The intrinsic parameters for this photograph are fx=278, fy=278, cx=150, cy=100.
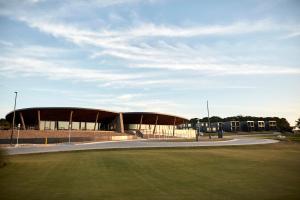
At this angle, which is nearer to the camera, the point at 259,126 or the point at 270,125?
the point at 259,126

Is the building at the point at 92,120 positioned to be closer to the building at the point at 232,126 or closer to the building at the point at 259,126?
the building at the point at 232,126

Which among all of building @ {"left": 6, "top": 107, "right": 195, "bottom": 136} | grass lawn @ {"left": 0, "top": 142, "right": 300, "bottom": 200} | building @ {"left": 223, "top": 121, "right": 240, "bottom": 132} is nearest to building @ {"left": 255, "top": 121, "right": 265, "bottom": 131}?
building @ {"left": 223, "top": 121, "right": 240, "bottom": 132}

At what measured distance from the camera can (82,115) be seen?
7225 cm

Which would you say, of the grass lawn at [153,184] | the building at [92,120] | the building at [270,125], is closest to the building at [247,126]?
the building at [270,125]

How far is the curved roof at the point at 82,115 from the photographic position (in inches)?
2621

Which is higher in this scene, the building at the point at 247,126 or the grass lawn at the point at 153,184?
the building at the point at 247,126

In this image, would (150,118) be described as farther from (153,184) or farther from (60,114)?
(153,184)

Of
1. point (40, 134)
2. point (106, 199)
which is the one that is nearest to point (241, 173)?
point (106, 199)

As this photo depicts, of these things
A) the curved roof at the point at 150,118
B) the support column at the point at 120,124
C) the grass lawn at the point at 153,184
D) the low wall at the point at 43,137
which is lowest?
the grass lawn at the point at 153,184

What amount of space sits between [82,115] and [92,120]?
22.5 feet

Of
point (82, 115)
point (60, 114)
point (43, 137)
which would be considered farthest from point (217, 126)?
point (43, 137)

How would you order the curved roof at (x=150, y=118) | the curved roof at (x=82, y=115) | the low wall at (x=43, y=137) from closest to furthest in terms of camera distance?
the low wall at (x=43, y=137) → the curved roof at (x=82, y=115) → the curved roof at (x=150, y=118)

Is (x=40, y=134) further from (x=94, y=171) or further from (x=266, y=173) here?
(x=266, y=173)

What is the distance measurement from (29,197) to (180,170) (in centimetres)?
785
